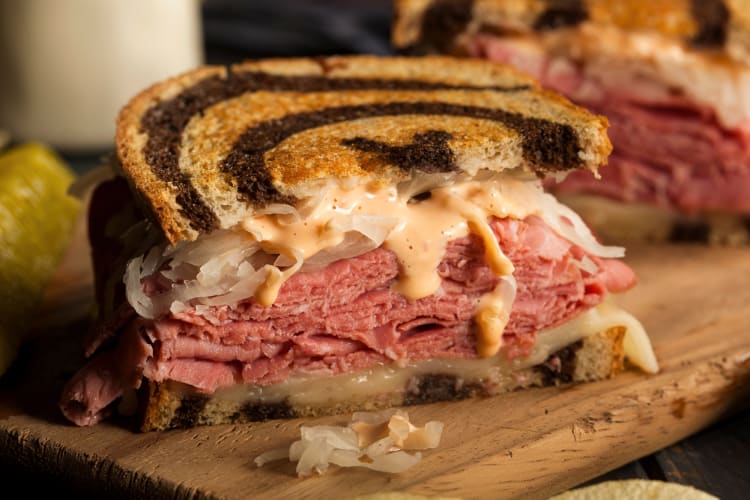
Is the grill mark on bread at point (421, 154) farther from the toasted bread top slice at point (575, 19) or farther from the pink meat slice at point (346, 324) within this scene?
the toasted bread top slice at point (575, 19)

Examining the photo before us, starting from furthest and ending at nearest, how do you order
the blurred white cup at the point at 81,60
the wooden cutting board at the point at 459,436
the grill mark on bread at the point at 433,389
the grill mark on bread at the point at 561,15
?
the blurred white cup at the point at 81,60
the grill mark on bread at the point at 561,15
the grill mark on bread at the point at 433,389
the wooden cutting board at the point at 459,436

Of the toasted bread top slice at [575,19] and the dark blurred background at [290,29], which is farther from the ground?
the toasted bread top slice at [575,19]

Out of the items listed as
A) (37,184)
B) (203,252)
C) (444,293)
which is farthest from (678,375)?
(37,184)

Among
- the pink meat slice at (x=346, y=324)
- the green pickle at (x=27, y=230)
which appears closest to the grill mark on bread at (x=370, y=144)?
the pink meat slice at (x=346, y=324)

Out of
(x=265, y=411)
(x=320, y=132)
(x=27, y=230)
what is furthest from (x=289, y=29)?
(x=265, y=411)

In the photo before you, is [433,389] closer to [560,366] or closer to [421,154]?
[560,366]

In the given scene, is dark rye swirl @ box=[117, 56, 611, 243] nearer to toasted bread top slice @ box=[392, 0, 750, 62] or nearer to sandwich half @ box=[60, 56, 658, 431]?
sandwich half @ box=[60, 56, 658, 431]

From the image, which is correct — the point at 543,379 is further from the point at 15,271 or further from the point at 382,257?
the point at 15,271
